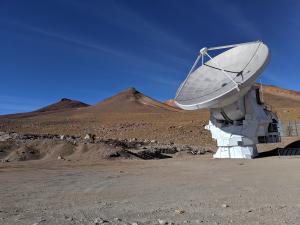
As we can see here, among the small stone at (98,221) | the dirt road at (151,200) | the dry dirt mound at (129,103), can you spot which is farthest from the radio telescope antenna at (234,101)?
the dry dirt mound at (129,103)

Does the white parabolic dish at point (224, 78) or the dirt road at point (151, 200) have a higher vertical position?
the white parabolic dish at point (224, 78)

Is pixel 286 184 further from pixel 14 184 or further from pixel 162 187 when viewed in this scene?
pixel 14 184

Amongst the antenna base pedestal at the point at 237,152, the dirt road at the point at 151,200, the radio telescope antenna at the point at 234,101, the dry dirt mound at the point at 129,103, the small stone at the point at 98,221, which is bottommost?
the small stone at the point at 98,221

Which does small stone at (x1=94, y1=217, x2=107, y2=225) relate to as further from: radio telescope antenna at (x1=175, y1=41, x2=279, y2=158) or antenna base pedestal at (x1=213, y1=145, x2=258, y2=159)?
antenna base pedestal at (x1=213, y1=145, x2=258, y2=159)

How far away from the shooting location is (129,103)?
504 feet

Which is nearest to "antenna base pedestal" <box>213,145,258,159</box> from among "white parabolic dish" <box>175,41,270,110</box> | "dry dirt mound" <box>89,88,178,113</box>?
"white parabolic dish" <box>175,41,270,110</box>

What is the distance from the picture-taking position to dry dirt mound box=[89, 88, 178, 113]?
144 meters

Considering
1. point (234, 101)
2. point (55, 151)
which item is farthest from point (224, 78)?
point (55, 151)

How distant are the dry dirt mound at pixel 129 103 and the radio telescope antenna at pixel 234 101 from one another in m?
106

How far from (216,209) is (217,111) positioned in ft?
63.9

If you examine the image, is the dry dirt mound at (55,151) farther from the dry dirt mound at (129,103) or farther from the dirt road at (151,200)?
the dry dirt mound at (129,103)

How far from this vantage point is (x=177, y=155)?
3381 centimetres

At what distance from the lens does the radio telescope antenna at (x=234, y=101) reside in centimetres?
2661

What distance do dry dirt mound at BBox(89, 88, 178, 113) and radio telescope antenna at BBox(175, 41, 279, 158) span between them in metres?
106
